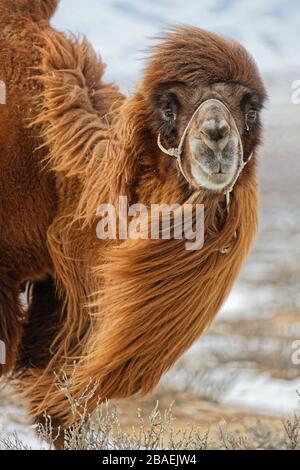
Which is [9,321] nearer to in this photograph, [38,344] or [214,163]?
[38,344]

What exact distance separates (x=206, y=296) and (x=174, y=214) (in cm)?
45

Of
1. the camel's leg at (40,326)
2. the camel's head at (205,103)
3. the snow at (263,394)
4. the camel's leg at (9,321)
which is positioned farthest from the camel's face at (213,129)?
the snow at (263,394)

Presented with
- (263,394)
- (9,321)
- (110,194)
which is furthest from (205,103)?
(263,394)

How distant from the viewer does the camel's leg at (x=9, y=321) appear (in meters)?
4.55

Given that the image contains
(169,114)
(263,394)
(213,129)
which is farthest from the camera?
(263,394)

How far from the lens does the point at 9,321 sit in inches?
180

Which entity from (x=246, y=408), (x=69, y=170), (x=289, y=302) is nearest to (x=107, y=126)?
(x=69, y=170)

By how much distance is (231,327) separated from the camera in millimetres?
10008

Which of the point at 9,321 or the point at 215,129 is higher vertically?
the point at 215,129

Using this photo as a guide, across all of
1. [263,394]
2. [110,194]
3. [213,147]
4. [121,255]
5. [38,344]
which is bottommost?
[263,394]

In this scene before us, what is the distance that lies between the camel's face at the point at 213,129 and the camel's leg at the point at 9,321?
1.19 metres

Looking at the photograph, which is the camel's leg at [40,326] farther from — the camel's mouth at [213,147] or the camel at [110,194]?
the camel's mouth at [213,147]
